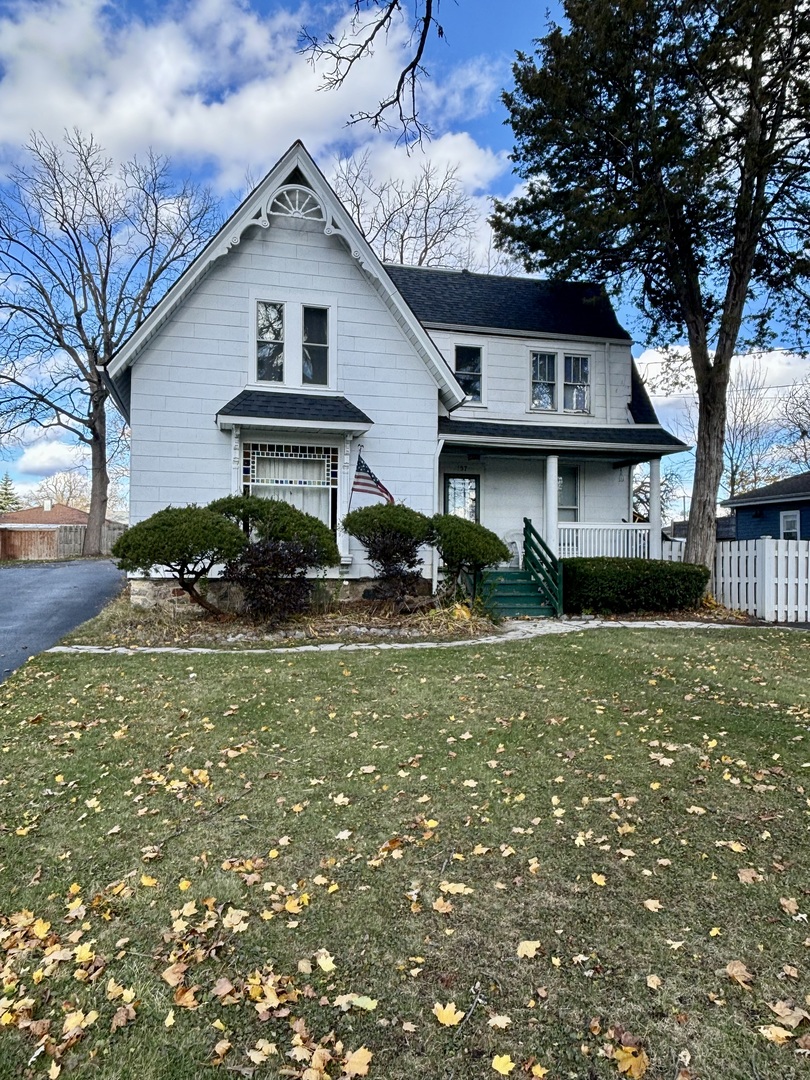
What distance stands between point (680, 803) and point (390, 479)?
29.1 ft

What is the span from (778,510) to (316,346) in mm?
18795

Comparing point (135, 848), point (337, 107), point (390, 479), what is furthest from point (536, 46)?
point (135, 848)

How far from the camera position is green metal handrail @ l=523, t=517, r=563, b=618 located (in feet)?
38.8

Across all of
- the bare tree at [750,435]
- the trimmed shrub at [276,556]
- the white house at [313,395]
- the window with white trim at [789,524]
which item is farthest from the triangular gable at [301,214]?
the bare tree at [750,435]

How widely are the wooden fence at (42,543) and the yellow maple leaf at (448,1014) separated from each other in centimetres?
2803

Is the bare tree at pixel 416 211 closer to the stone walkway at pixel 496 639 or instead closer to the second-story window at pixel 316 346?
the second-story window at pixel 316 346

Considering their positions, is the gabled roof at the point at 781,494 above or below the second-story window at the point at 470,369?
below

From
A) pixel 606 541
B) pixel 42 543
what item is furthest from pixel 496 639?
pixel 42 543

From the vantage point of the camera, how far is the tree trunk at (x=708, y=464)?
13344 mm

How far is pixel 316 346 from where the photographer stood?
1193 centimetres

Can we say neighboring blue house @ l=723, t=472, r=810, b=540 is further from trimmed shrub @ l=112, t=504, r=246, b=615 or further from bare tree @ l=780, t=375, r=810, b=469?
trimmed shrub @ l=112, t=504, r=246, b=615

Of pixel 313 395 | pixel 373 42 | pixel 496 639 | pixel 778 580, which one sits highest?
pixel 373 42

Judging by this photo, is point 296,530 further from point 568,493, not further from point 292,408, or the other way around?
point 568,493

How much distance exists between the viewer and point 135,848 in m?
3.46
